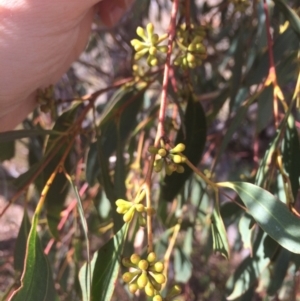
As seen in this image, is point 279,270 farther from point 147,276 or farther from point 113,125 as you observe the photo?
point 147,276

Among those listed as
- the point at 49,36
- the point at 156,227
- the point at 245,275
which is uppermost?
the point at 49,36

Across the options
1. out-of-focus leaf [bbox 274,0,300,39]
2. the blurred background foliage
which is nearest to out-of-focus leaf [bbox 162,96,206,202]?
the blurred background foliage

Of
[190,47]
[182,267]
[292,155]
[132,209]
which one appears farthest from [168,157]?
[182,267]

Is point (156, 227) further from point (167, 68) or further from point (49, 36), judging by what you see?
point (167, 68)

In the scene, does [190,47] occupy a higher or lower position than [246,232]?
higher

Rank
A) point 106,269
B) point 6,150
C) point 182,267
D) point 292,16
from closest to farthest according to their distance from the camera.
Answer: point 106,269
point 292,16
point 6,150
point 182,267

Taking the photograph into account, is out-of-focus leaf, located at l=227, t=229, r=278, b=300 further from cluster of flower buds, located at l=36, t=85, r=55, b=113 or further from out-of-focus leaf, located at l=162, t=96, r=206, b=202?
cluster of flower buds, located at l=36, t=85, r=55, b=113

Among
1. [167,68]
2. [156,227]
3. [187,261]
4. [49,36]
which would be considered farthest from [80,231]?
Result: [167,68]

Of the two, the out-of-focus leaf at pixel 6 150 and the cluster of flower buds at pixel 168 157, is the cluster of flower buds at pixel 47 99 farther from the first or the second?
the cluster of flower buds at pixel 168 157
